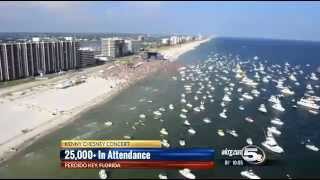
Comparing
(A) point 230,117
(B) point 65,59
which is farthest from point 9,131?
(B) point 65,59

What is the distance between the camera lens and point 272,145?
5081 centimetres

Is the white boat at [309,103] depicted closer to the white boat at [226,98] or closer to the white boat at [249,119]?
the white boat at [226,98]

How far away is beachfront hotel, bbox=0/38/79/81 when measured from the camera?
96.9 metres

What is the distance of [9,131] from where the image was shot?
56.0 metres

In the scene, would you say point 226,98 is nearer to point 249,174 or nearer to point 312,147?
point 312,147

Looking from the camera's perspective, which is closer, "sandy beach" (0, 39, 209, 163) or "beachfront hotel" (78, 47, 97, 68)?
"sandy beach" (0, 39, 209, 163)

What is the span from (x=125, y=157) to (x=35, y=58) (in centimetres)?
7513

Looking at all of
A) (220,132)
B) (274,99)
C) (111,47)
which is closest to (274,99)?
(274,99)

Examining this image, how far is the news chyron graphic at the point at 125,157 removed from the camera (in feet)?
127

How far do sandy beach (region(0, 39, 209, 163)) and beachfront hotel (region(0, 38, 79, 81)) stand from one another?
818cm

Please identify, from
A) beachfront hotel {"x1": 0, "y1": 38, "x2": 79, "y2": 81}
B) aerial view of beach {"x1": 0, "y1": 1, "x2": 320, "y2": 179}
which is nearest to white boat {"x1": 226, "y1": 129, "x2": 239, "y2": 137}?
aerial view of beach {"x1": 0, "y1": 1, "x2": 320, "y2": 179}

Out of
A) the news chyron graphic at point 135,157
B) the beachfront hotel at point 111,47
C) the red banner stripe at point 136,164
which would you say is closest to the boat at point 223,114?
the news chyron graphic at point 135,157

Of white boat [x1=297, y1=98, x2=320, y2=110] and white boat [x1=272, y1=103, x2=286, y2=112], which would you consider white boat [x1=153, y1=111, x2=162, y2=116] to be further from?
white boat [x1=297, y1=98, x2=320, y2=110]

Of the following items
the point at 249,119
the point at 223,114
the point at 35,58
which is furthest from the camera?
the point at 35,58
